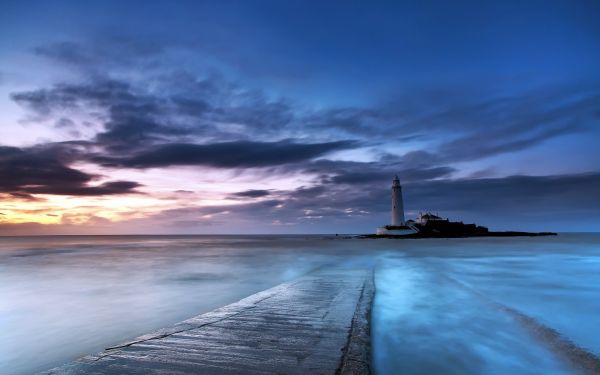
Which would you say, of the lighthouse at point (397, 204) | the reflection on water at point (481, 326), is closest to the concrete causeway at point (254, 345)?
the reflection on water at point (481, 326)

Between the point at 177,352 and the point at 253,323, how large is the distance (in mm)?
1927

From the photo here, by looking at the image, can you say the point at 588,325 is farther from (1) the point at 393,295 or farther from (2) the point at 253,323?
(2) the point at 253,323

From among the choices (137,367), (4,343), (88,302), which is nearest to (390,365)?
(137,367)

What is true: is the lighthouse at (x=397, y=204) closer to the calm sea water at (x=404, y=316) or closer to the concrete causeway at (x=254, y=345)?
the calm sea water at (x=404, y=316)

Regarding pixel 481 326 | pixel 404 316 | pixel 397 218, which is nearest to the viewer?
Answer: pixel 481 326

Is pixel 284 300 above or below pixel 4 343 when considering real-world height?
above

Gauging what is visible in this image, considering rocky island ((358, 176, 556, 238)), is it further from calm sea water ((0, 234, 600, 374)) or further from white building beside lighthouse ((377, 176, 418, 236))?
calm sea water ((0, 234, 600, 374))

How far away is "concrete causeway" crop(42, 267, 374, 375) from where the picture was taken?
414 cm

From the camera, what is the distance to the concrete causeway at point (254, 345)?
13.6 feet

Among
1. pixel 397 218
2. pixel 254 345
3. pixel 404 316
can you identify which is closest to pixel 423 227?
pixel 397 218

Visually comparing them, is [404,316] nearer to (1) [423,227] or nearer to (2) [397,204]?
(2) [397,204]

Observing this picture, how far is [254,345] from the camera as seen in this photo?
16.5 feet

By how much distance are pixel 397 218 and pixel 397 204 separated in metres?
3.03

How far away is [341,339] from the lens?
5496 millimetres
